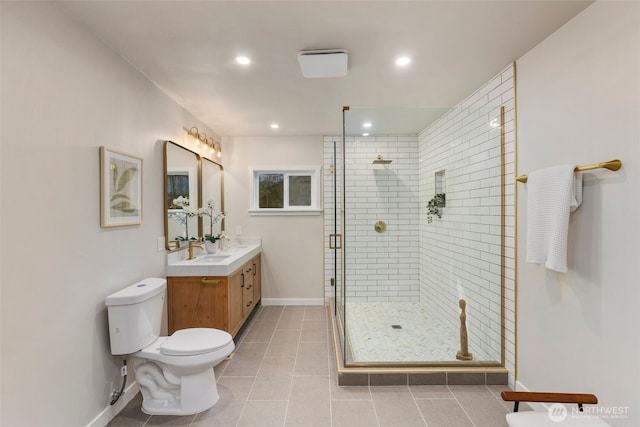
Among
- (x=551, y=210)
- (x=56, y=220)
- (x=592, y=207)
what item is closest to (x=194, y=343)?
(x=56, y=220)

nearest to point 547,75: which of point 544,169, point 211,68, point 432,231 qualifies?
point 544,169

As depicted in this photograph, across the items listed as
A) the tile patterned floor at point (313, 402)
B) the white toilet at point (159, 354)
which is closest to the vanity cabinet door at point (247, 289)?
the tile patterned floor at point (313, 402)

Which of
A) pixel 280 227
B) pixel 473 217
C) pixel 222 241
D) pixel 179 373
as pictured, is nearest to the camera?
pixel 179 373

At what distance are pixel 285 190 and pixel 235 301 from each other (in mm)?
1863

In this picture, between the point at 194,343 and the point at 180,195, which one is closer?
the point at 194,343

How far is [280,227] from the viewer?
4371 millimetres

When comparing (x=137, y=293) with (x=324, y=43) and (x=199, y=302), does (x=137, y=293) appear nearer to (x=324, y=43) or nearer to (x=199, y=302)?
(x=199, y=302)

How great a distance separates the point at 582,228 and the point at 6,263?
2.88 meters

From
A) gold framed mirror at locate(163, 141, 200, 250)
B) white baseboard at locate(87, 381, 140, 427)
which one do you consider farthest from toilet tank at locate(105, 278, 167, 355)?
gold framed mirror at locate(163, 141, 200, 250)

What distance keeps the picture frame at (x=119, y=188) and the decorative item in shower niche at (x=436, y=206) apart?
2594 mm

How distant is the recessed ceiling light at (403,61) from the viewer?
2.17 meters

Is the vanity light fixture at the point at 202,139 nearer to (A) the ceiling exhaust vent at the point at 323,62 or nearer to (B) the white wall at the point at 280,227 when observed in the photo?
(B) the white wall at the point at 280,227

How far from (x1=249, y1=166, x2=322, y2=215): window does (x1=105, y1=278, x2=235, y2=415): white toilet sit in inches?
93.1

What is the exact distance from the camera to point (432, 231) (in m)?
3.04
